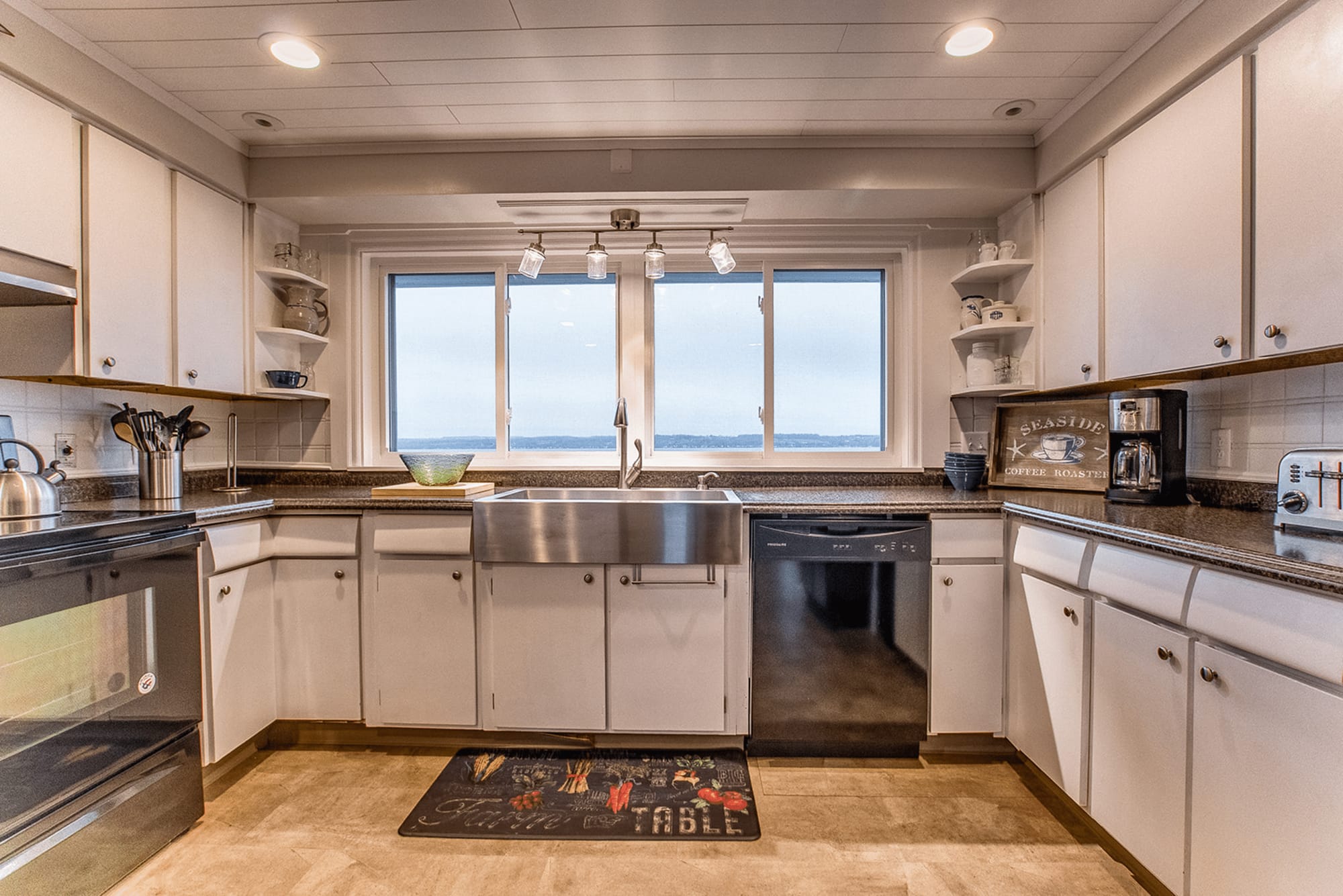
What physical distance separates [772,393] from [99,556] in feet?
7.67

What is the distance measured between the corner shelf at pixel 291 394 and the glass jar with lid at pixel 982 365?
112 inches

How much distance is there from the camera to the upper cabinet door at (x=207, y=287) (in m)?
2.10

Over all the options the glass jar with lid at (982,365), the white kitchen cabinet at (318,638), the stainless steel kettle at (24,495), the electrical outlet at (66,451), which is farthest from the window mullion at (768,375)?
the electrical outlet at (66,451)

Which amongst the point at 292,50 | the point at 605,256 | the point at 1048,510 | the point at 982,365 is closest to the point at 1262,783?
the point at 1048,510

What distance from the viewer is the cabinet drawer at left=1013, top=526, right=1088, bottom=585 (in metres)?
1.65

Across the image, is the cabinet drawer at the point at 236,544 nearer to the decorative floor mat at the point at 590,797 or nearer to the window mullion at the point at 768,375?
the decorative floor mat at the point at 590,797

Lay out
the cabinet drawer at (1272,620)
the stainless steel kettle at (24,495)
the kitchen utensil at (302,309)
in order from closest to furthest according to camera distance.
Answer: the cabinet drawer at (1272,620), the stainless steel kettle at (24,495), the kitchen utensil at (302,309)

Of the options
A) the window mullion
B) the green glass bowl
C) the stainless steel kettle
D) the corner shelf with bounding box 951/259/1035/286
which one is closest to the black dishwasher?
the window mullion

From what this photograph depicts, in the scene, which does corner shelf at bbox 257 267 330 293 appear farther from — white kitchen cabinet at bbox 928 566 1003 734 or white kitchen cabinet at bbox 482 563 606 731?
white kitchen cabinet at bbox 928 566 1003 734

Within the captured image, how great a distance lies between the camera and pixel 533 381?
2.82 m

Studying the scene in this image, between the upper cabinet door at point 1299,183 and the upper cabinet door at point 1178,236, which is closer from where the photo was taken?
the upper cabinet door at point 1299,183

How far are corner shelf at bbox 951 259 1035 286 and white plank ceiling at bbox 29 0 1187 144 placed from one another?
48 cm

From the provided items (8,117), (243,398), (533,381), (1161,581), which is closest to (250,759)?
(243,398)

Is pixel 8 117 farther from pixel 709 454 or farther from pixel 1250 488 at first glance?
pixel 1250 488
